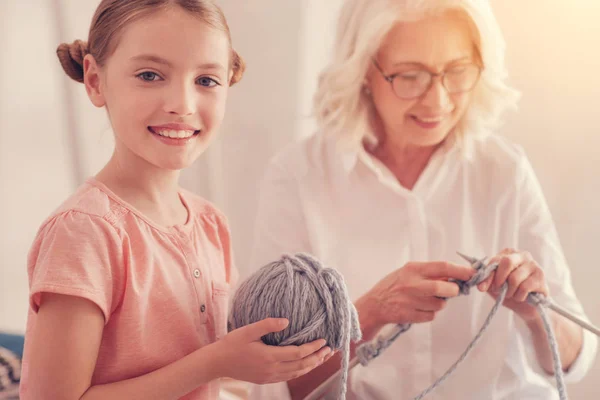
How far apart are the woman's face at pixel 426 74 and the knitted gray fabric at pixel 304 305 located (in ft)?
1.70

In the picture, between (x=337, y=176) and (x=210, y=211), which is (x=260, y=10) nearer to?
(x=337, y=176)

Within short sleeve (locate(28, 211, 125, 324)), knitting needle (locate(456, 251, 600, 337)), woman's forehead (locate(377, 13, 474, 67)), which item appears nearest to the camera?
short sleeve (locate(28, 211, 125, 324))

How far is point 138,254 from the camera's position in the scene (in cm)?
71

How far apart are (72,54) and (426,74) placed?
628mm

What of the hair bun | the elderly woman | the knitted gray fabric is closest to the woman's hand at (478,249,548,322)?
the elderly woman

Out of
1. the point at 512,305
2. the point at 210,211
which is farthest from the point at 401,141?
the point at 210,211

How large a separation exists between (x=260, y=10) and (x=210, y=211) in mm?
872

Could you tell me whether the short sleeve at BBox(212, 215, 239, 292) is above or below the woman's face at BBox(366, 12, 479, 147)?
below

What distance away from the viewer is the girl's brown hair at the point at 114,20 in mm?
699

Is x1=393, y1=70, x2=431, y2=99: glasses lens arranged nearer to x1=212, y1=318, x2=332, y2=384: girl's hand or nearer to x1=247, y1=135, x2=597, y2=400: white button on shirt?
x1=247, y1=135, x2=597, y2=400: white button on shirt

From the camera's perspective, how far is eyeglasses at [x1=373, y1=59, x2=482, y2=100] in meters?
1.13

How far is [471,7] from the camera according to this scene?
111cm

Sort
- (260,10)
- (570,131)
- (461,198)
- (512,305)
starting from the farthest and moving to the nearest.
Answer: (260,10) → (570,131) → (461,198) → (512,305)

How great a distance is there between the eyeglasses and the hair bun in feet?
1.95
